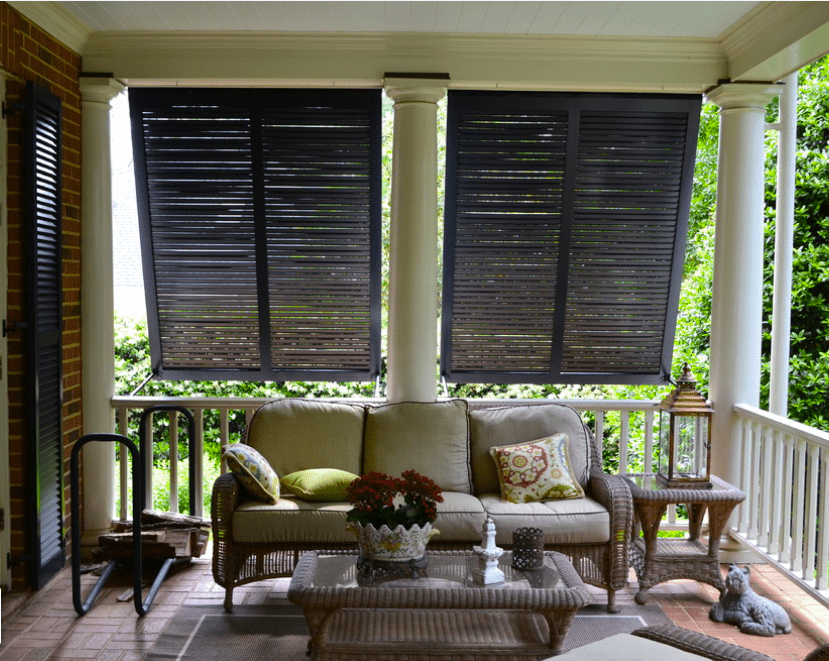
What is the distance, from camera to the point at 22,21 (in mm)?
A: 4102

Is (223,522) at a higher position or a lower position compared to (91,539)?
higher

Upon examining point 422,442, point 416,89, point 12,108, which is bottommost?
point 422,442

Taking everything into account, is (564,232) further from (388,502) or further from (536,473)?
(388,502)

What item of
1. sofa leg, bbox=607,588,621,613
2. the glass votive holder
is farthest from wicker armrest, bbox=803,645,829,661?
sofa leg, bbox=607,588,621,613

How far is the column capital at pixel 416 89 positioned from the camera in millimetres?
4758

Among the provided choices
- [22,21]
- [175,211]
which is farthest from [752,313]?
[22,21]

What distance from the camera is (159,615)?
13.0 feet

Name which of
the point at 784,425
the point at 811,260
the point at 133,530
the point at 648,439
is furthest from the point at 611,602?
the point at 811,260

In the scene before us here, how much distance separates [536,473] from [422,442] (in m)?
0.65

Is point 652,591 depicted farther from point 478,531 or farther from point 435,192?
point 435,192

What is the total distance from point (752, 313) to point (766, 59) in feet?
4.70

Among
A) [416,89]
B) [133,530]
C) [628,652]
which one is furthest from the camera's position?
[416,89]

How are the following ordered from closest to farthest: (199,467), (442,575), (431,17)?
(442,575)
(431,17)
(199,467)

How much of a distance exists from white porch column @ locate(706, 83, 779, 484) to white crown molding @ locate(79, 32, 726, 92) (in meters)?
0.29
